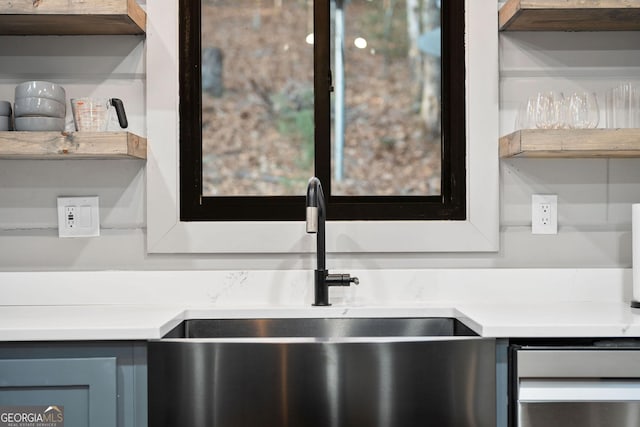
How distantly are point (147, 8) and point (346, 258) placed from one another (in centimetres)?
100

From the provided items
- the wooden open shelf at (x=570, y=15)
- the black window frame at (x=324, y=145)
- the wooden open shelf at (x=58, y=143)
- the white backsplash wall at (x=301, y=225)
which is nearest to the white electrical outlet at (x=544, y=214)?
the white backsplash wall at (x=301, y=225)

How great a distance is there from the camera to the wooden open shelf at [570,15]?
193 centimetres

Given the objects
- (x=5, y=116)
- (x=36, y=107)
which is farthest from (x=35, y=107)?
(x=5, y=116)

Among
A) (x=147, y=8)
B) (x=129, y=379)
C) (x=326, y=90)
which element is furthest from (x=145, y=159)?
(x=129, y=379)

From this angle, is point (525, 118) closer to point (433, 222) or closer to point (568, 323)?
point (433, 222)

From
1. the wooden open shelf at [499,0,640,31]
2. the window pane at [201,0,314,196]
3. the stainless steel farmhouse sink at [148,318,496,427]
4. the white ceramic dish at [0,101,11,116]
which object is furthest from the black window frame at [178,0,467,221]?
the stainless steel farmhouse sink at [148,318,496,427]

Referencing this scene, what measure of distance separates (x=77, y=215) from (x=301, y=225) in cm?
70

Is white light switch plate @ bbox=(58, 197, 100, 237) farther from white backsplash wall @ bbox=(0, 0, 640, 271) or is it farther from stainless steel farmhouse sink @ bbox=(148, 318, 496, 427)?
stainless steel farmhouse sink @ bbox=(148, 318, 496, 427)

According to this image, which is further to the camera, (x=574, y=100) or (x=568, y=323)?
(x=574, y=100)

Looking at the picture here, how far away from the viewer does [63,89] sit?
2.08 meters

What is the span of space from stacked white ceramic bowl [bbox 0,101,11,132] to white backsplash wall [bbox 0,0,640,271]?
6.6 inches

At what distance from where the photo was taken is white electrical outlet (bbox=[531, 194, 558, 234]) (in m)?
2.19

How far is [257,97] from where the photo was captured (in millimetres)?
2277

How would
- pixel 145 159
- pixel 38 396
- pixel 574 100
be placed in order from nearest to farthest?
pixel 38 396, pixel 574 100, pixel 145 159
